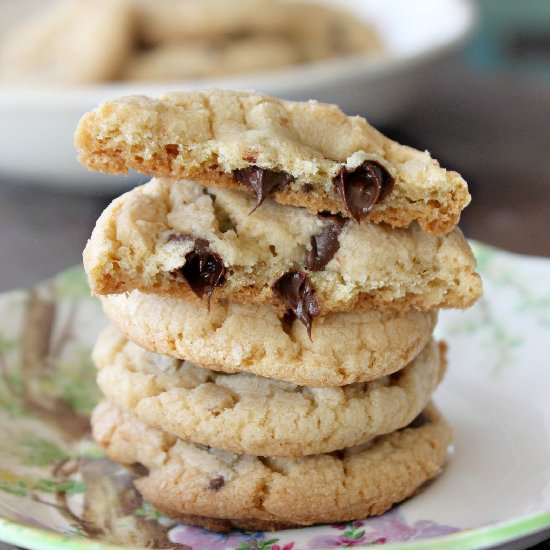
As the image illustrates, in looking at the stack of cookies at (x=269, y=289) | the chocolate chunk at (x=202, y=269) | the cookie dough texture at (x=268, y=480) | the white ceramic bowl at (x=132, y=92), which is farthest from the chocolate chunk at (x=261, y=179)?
the white ceramic bowl at (x=132, y=92)

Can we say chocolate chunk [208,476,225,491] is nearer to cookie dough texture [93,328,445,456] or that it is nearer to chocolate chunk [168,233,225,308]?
cookie dough texture [93,328,445,456]

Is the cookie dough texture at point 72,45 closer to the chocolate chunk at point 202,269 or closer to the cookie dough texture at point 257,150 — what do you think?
the cookie dough texture at point 257,150

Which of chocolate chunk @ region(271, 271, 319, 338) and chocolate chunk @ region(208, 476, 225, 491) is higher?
chocolate chunk @ region(271, 271, 319, 338)

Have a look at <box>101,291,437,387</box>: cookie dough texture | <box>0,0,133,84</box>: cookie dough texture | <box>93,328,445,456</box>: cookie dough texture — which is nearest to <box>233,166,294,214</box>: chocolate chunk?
<box>101,291,437,387</box>: cookie dough texture

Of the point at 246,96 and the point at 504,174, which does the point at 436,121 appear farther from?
the point at 246,96

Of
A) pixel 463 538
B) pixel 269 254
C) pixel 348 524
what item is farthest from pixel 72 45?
pixel 463 538

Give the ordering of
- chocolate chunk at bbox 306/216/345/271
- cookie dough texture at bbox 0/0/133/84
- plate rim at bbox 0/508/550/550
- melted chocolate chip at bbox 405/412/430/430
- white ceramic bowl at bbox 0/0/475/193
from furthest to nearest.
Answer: cookie dough texture at bbox 0/0/133/84
white ceramic bowl at bbox 0/0/475/193
melted chocolate chip at bbox 405/412/430/430
chocolate chunk at bbox 306/216/345/271
plate rim at bbox 0/508/550/550
